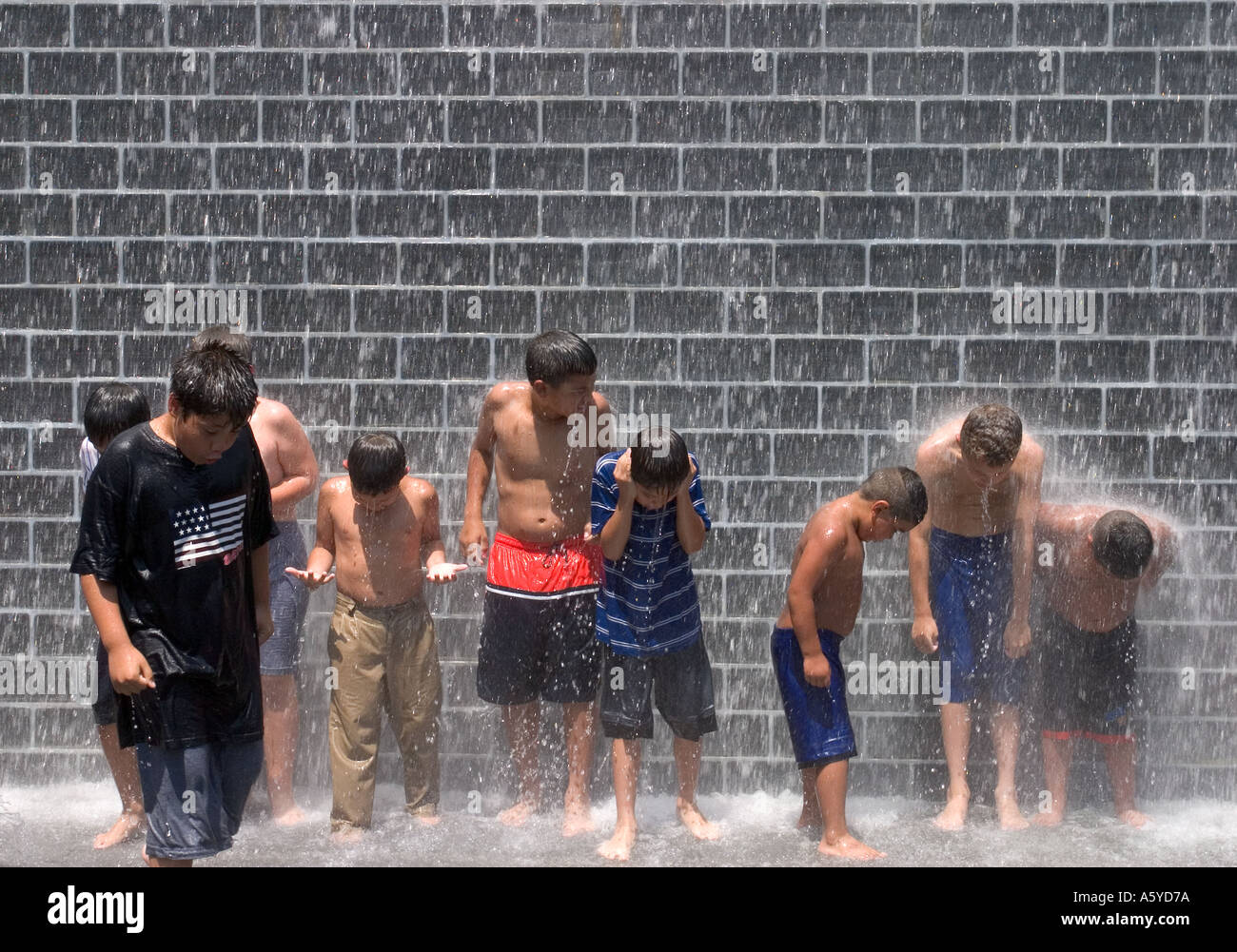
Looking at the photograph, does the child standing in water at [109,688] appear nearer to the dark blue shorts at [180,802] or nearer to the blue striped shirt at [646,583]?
the dark blue shorts at [180,802]

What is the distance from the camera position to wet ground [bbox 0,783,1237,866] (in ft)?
16.5

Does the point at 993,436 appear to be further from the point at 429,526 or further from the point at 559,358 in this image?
the point at 429,526

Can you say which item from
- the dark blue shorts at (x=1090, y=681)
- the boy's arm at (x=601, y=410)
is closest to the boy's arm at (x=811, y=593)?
the boy's arm at (x=601, y=410)

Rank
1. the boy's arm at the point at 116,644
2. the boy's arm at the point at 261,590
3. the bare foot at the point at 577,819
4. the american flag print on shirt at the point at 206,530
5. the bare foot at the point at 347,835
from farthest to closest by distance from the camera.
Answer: the bare foot at the point at 577,819, the bare foot at the point at 347,835, the boy's arm at the point at 261,590, the american flag print on shirt at the point at 206,530, the boy's arm at the point at 116,644

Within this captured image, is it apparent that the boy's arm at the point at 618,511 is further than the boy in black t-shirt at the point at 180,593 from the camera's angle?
Yes

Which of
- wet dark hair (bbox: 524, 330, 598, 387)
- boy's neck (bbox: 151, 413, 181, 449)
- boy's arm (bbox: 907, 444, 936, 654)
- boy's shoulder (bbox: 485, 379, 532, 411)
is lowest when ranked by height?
boy's arm (bbox: 907, 444, 936, 654)

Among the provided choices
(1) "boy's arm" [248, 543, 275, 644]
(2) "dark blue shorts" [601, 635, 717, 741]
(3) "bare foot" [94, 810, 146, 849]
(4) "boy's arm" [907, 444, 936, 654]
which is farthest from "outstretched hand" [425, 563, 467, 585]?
(4) "boy's arm" [907, 444, 936, 654]

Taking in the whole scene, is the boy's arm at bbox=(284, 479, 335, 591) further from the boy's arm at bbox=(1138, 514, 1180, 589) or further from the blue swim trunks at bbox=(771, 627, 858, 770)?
the boy's arm at bbox=(1138, 514, 1180, 589)

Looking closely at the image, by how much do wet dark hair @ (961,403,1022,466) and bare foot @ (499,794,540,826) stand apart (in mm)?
2324

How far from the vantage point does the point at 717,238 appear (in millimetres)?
5711

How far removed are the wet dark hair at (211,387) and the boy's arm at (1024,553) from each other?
324 centimetres

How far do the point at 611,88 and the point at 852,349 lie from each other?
157 cm

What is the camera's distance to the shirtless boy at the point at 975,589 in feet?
17.8

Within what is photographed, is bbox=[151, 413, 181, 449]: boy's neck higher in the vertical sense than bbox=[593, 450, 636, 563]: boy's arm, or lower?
higher
